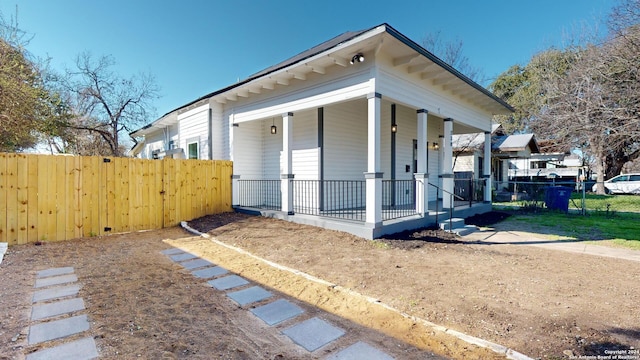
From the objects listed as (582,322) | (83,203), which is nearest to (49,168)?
(83,203)

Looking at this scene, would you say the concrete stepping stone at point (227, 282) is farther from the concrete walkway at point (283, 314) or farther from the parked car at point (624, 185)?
the parked car at point (624, 185)

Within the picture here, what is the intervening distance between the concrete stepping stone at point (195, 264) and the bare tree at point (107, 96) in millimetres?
12851

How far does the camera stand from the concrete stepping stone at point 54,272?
405 centimetres

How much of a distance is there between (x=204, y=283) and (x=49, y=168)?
462 centimetres

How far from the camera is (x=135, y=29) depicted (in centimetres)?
1125

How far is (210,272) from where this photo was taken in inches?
171

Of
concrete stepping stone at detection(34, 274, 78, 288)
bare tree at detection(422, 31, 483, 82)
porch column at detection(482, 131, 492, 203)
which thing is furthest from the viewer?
bare tree at detection(422, 31, 483, 82)

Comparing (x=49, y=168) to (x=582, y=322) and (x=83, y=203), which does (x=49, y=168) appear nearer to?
(x=83, y=203)

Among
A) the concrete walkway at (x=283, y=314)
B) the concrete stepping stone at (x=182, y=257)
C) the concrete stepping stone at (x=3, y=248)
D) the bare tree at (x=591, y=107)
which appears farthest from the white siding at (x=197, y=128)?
the bare tree at (x=591, y=107)

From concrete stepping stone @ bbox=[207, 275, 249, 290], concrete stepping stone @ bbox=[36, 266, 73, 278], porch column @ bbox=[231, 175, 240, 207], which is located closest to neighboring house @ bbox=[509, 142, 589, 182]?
porch column @ bbox=[231, 175, 240, 207]

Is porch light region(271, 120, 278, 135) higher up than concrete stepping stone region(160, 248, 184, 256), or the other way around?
porch light region(271, 120, 278, 135)

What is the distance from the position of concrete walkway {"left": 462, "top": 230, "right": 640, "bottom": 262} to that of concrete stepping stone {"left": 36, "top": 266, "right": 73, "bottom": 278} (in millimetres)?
7349

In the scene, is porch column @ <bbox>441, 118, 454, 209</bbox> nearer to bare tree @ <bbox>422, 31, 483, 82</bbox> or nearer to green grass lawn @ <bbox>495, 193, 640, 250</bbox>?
green grass lawn @ <bbox>495, 193, 640, 250</bbox>

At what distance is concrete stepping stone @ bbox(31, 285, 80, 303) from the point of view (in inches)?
129
